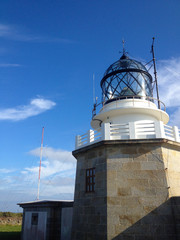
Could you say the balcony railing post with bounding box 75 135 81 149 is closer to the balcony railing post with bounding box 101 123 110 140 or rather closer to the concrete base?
the concrete base

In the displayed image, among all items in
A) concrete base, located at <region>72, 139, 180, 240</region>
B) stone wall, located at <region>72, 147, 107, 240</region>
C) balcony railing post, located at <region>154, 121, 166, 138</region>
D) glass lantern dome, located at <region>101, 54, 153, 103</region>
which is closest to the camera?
concrete base, located at <region>72, 139, 180, 240</region>

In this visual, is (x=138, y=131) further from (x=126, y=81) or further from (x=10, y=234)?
(x=10, y=234)

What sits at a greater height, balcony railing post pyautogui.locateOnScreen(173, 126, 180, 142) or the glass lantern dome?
the glass lantern dome

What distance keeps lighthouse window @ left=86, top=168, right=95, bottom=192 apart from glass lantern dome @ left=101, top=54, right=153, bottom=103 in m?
4.30

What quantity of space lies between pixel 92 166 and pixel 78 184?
1.43 m

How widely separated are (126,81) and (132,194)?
645 cm

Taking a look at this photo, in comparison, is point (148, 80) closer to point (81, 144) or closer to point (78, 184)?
point (81, 144)

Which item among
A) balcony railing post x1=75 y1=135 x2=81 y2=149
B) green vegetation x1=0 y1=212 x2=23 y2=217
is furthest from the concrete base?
green vegetation x1=0 y1=212 x2=23 y2=217

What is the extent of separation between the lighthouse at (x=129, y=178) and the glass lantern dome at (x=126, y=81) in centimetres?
57

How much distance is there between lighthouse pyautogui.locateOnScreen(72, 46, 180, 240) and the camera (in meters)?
8.79

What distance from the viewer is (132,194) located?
30.2 ft

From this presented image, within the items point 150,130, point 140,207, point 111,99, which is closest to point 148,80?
point 111,99

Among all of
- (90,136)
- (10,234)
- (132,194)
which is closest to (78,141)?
(90,136)

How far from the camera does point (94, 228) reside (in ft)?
31.2
